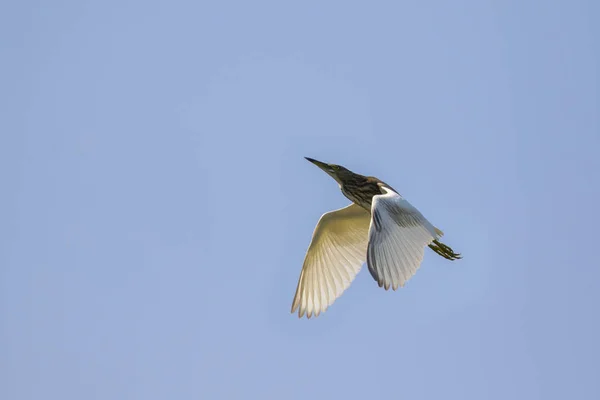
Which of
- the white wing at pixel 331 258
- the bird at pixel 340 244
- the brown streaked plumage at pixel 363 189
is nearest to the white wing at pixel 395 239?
the bird at pixel 340 244

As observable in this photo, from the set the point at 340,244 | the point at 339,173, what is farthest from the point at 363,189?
the point at 340,244

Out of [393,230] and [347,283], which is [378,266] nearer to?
[393,230]

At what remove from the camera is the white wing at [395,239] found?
1173cm

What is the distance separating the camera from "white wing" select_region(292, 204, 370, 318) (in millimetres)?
14555

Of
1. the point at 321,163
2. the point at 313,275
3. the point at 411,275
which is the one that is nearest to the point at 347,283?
the point at 313,275

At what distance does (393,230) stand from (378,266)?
73cm

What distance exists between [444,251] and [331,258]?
4.94ft

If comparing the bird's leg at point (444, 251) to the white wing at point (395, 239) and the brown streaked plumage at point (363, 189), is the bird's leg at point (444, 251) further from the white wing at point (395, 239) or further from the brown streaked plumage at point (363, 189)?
the white wing at point (395, 239)

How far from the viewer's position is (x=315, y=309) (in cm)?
1450

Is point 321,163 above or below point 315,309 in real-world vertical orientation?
above

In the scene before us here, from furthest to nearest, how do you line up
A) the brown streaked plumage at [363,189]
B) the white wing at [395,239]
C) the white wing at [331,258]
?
1. the white wing at [331,258]
2. the brown streaked plumage at [363,189]
3. the white wing at [395,239]

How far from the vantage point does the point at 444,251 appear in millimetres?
14258

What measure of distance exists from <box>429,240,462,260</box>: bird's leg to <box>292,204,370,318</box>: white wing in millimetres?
1011

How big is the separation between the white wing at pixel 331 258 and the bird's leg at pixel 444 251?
3.32 ft
